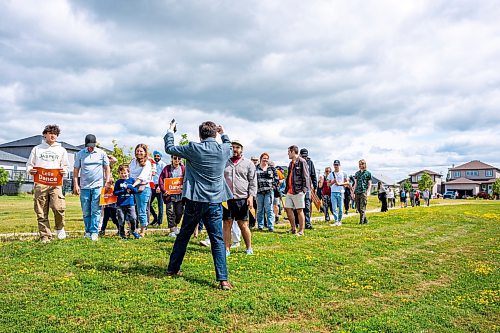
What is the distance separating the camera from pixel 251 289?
19.4ft

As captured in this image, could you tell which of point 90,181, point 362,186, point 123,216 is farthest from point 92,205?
point 362,186

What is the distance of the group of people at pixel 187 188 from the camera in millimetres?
6125

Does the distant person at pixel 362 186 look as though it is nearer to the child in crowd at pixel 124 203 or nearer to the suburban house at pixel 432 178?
the child in crowd at pixel 124 203

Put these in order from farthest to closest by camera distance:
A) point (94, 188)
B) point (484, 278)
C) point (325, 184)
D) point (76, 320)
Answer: point (325, 184) < point (94, 188) < point (484, 278) < point (76, 320)

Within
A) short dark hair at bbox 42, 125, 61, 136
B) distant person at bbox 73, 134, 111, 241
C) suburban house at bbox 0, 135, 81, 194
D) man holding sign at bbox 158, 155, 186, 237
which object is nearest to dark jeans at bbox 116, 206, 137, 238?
distant person at bbox 73, 134, 111, 241

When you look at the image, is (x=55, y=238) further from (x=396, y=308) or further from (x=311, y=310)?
(x=396, y=308)

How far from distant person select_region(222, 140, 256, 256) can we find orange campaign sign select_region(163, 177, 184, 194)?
7.73 ft

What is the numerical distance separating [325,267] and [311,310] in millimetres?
2348

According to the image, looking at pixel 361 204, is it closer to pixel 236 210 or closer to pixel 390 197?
pixel 236 210

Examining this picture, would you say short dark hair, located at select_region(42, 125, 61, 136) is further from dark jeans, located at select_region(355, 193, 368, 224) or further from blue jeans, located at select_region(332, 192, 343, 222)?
dark jeans, located at select_region(355, 193, 368, 224)

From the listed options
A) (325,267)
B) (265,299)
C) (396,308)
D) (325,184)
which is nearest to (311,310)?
(265,299)

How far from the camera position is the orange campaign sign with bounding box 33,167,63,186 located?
29.3 feet

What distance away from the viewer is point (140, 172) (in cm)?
1029

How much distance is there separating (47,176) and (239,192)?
4.37 metres
